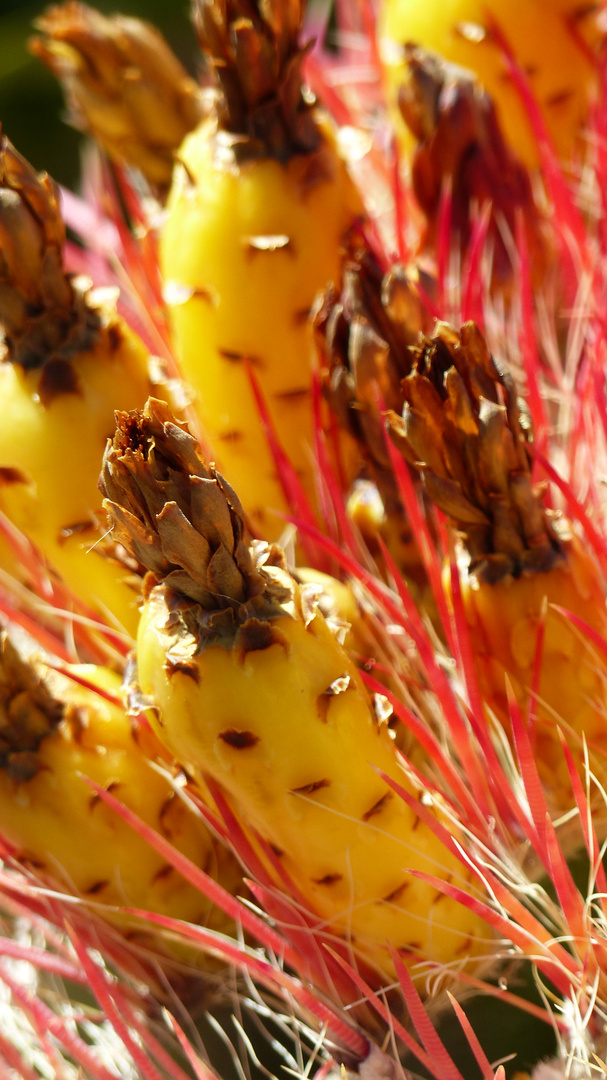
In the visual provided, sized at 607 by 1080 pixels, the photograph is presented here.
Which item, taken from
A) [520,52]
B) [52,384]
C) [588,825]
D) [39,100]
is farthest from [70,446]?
[39,100]

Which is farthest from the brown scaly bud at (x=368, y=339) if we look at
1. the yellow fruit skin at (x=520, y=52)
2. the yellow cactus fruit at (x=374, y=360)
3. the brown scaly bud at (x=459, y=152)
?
the yellow fruit skin at (x=520, y=52)

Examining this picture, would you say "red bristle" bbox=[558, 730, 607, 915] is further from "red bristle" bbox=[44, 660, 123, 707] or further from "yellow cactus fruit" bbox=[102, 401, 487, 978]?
"red bristle" bbox=[44, 660, 123, 707]

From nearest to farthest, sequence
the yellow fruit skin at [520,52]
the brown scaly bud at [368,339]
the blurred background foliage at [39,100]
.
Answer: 1. the brown scaly bud at [368,339]
2. the yellow fruit skin at [520,52]
3. the blurred background foliage at [39,100]

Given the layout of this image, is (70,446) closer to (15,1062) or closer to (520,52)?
(15,1062)

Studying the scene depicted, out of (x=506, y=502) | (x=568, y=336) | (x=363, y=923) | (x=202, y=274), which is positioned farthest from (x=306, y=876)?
(x=568, y=336)

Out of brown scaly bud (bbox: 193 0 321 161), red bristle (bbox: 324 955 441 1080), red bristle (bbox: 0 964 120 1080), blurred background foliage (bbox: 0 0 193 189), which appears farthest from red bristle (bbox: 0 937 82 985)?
blurred background foliage (bbox: 0 0 193 189)

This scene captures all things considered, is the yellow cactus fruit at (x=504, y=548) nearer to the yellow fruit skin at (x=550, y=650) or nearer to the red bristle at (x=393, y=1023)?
the yellow fruit skin at (x=550, y=650)
